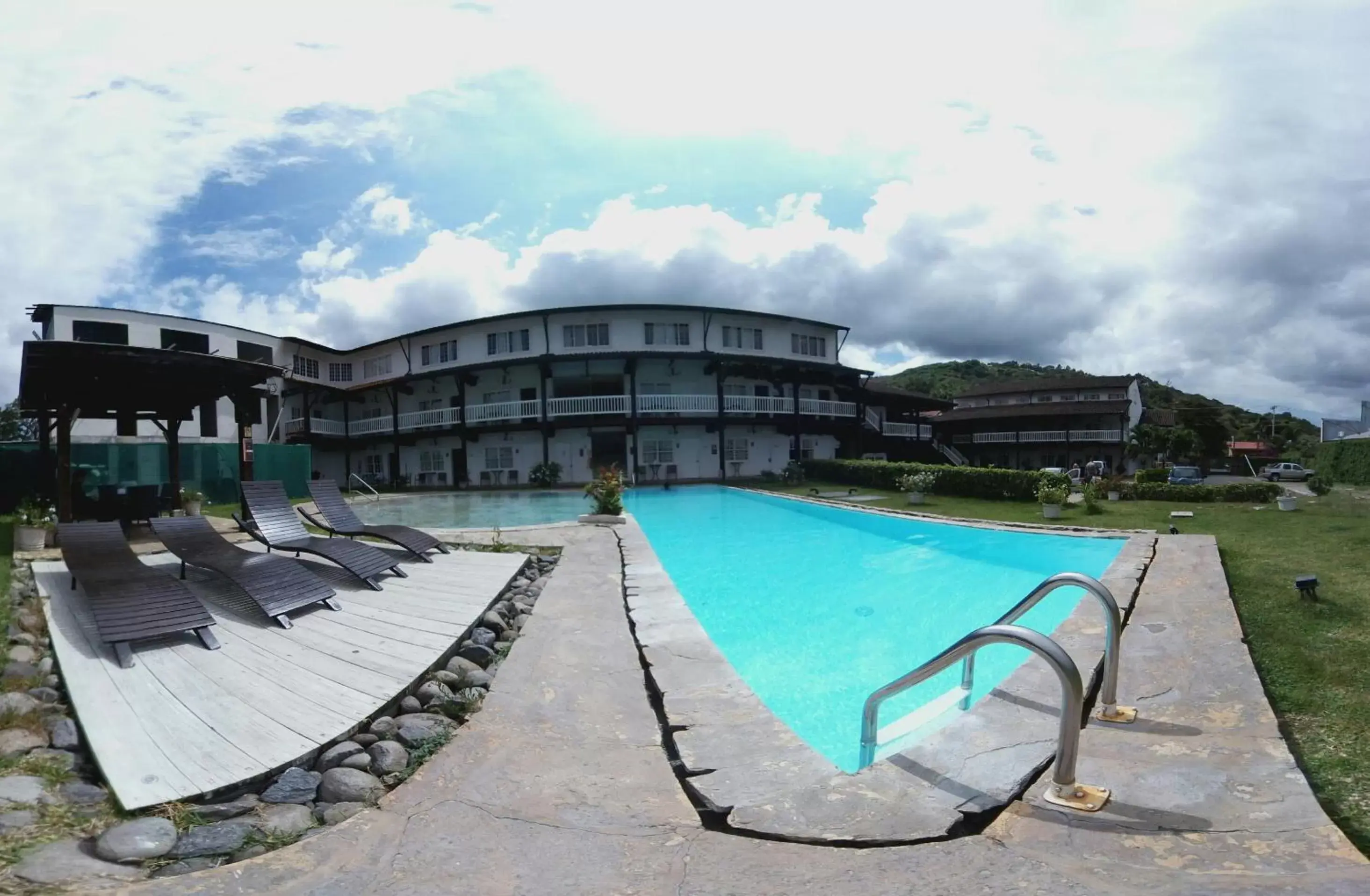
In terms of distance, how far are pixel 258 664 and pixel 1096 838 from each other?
5.50 m

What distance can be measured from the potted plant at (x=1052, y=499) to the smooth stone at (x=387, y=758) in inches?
628

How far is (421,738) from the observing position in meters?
4.15

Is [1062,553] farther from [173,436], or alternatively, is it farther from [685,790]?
[173,436]

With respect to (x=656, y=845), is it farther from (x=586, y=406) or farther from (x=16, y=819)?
(x=586, y=406)

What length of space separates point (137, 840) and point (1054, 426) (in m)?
54.6

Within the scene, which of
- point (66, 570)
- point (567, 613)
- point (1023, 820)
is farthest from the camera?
point (66, 570)

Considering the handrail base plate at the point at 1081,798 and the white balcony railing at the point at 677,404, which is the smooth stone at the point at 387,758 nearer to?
the handrail base plate at the point at 1081,798

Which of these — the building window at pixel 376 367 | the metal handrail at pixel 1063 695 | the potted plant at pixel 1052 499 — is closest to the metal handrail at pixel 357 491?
the building window at pixel 376 367

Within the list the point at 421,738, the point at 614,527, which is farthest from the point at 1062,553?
the point at 421,738

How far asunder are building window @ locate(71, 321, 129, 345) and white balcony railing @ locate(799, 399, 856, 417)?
3063cm

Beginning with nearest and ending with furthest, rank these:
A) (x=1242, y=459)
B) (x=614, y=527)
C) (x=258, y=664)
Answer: (x=258, y=664) → (x=614, y=527) → (x=1242, y=459)

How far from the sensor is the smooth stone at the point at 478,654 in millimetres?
5637

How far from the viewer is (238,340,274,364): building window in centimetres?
3594

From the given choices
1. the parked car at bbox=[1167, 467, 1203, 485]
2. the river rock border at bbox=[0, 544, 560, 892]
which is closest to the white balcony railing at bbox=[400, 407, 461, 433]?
the river rock border at bbox=[0, 544, 560, 892]
